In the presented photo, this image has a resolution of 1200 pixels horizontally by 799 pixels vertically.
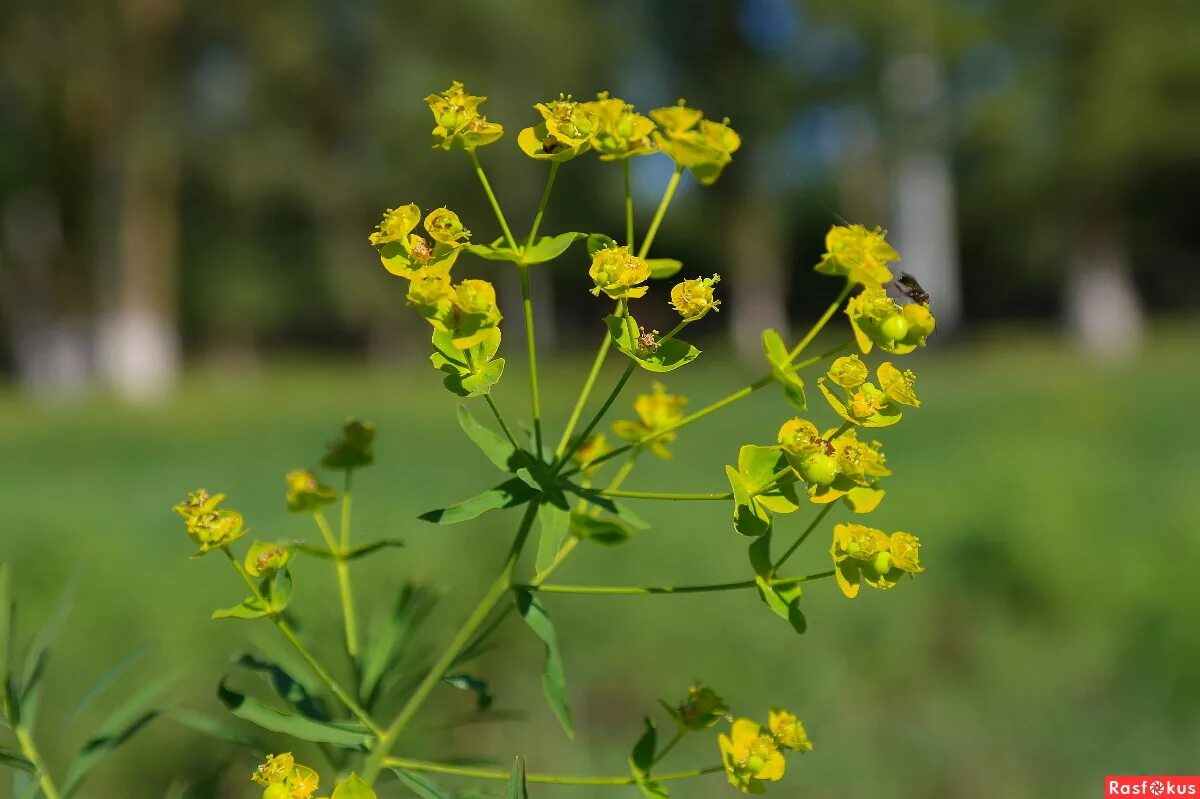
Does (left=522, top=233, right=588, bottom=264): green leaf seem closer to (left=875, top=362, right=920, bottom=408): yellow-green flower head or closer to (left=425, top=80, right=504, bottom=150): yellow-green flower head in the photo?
(left=425, top=80, right=504, bottom=150): yellow-green flower head

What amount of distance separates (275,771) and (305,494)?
334 millimetres

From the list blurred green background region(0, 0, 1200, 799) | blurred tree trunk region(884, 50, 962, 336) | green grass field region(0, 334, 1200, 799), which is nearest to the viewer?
green grass field region(0, 334, 1200, 799)

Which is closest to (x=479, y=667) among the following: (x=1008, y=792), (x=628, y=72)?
(x=1008, y=792)

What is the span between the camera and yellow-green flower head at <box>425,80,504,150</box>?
0.86m

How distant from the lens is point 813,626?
372cm

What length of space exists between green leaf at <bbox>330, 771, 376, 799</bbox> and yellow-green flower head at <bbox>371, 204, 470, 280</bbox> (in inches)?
15.1

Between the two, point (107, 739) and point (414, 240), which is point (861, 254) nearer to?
point (414, 240)

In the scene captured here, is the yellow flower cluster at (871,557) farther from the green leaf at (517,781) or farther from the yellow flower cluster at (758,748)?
A: the green leaf at (517,781)

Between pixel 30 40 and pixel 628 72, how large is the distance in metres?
9.82

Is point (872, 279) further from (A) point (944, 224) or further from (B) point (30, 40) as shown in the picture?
(A) point (944, 224)

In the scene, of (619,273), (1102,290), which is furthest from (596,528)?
(1102,290)

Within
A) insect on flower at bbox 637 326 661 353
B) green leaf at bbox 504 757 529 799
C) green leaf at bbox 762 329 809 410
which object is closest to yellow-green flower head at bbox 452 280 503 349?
insect on flower at bbox 637 326 661 353

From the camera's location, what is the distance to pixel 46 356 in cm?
2091

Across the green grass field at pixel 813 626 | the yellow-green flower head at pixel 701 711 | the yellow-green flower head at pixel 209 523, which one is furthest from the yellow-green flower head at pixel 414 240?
the green grass field at pixel 813 626
